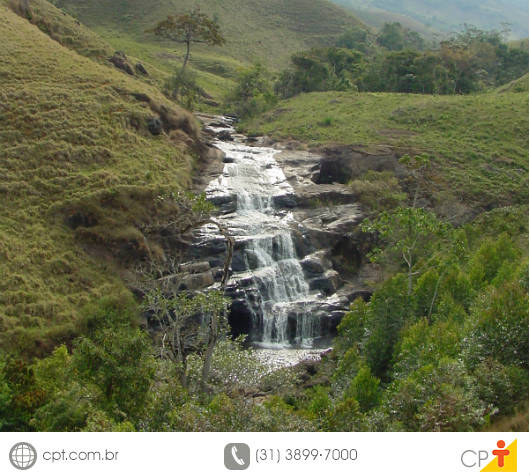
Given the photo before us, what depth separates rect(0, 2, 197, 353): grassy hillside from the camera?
1168 inches

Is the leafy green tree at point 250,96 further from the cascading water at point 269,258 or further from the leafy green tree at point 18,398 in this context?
the leafy green tree at point 18,398

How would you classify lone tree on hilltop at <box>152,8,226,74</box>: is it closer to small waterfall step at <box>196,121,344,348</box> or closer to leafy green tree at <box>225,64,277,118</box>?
leafy green tree at <box>225,64,277,118</box>

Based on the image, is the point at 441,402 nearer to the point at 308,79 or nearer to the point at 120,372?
the point at 120,372

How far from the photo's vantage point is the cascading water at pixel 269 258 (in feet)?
110

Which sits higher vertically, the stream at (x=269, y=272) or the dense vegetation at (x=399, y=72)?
the dense vegetation at (x=399, y=72)

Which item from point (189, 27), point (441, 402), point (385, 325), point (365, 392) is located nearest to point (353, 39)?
point (189, 27)

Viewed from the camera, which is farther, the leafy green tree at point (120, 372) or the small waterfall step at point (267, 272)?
the small waterfall step at point (267, 272)

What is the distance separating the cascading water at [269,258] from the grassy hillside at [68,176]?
4860 mm

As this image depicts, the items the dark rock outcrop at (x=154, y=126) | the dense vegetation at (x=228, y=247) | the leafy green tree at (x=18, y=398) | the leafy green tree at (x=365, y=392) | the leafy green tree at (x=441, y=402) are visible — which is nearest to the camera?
the leafy green tree at (x=441, y=402)

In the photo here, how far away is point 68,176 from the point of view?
37.4 meters
